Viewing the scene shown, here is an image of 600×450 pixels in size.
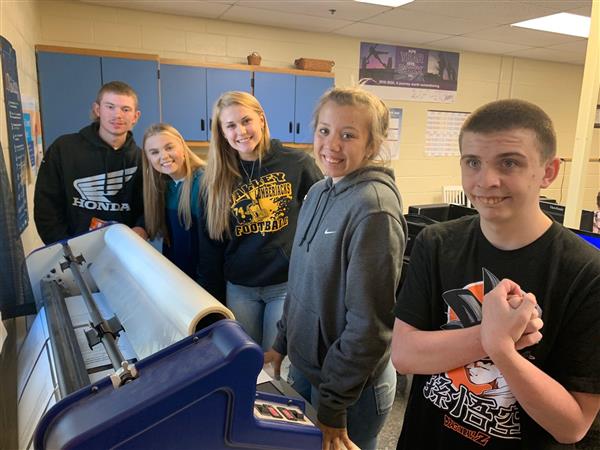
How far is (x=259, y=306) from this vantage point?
5.80 ft

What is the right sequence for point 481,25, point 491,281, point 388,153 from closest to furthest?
point 491,281, point 388,153, point 481,25

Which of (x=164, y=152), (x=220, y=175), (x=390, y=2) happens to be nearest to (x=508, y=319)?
(x=220, y=175)

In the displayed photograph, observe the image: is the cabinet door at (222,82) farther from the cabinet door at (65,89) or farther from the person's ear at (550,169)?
the person's ear at (550,169)

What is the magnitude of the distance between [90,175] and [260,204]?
2.53 ft

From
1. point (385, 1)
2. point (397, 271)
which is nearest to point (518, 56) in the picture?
point (385, 1)

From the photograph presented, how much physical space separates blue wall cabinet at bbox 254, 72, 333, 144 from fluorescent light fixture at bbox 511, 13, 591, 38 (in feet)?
6.32

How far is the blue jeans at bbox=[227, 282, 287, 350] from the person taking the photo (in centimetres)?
173

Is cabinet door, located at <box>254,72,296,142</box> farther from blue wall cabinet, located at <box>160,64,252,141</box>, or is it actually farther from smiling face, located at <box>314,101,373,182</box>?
smiling face, located at <box>314,101,373,182</box>

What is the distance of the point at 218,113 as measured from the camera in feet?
5.48

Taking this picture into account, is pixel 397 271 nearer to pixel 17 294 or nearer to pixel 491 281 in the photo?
pixel 491 281

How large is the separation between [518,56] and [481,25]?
1936 millimetres

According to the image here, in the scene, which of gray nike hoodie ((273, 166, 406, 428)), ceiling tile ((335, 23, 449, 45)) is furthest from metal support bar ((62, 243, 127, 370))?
ceiling tile ((335, 23, 449, 45))

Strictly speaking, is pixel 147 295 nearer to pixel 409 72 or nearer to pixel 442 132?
pixel 409 72

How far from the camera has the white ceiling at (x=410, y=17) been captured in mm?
3529
